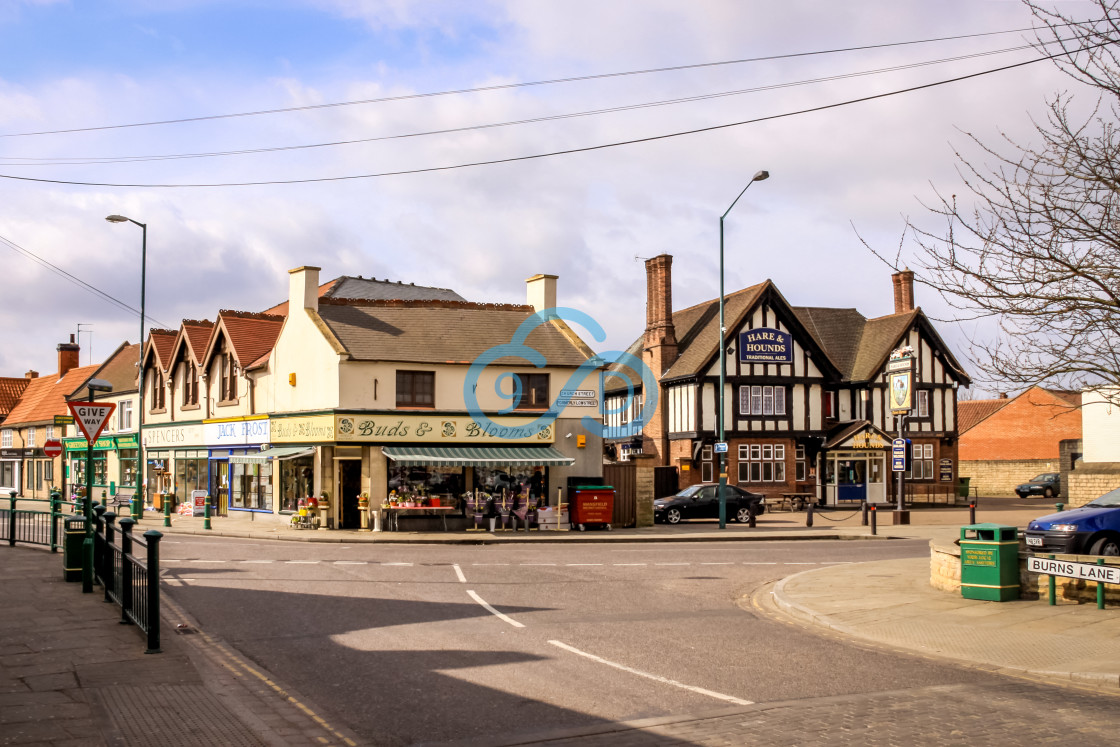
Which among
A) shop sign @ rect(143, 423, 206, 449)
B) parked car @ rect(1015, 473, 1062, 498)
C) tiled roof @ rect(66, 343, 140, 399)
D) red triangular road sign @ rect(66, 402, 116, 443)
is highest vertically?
tiled roof @ rect(66, 343, 140, 399)

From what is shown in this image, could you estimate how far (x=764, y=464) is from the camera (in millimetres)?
45156

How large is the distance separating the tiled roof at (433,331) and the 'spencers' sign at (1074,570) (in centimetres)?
1996

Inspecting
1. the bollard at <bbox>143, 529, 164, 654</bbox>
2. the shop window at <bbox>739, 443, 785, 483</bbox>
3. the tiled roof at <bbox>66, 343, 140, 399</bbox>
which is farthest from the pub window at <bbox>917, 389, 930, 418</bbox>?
the bollard at <bbox>143, 529, 164, 654</bbox>

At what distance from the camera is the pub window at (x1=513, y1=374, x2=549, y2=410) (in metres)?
32.2

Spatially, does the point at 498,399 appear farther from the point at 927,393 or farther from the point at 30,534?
the point at 927,393

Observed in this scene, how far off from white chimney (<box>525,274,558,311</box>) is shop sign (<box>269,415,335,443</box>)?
885cm

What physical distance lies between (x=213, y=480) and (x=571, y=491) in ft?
51.5

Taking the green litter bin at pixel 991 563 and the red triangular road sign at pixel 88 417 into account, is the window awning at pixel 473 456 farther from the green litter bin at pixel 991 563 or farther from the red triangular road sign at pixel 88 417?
the green litter bin at pixel 991 563

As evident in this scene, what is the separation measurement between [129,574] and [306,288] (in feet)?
68.3

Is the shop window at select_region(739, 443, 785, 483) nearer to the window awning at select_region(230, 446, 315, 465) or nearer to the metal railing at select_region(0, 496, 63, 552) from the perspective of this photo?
the window awning at select_region(230, 446, 315, 465)

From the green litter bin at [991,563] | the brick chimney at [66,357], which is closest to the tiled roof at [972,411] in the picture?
the green litter bin at [991,563]

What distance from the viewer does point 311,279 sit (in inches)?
1262

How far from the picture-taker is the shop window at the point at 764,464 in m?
44.9

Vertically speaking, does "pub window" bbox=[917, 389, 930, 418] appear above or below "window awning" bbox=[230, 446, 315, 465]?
above
